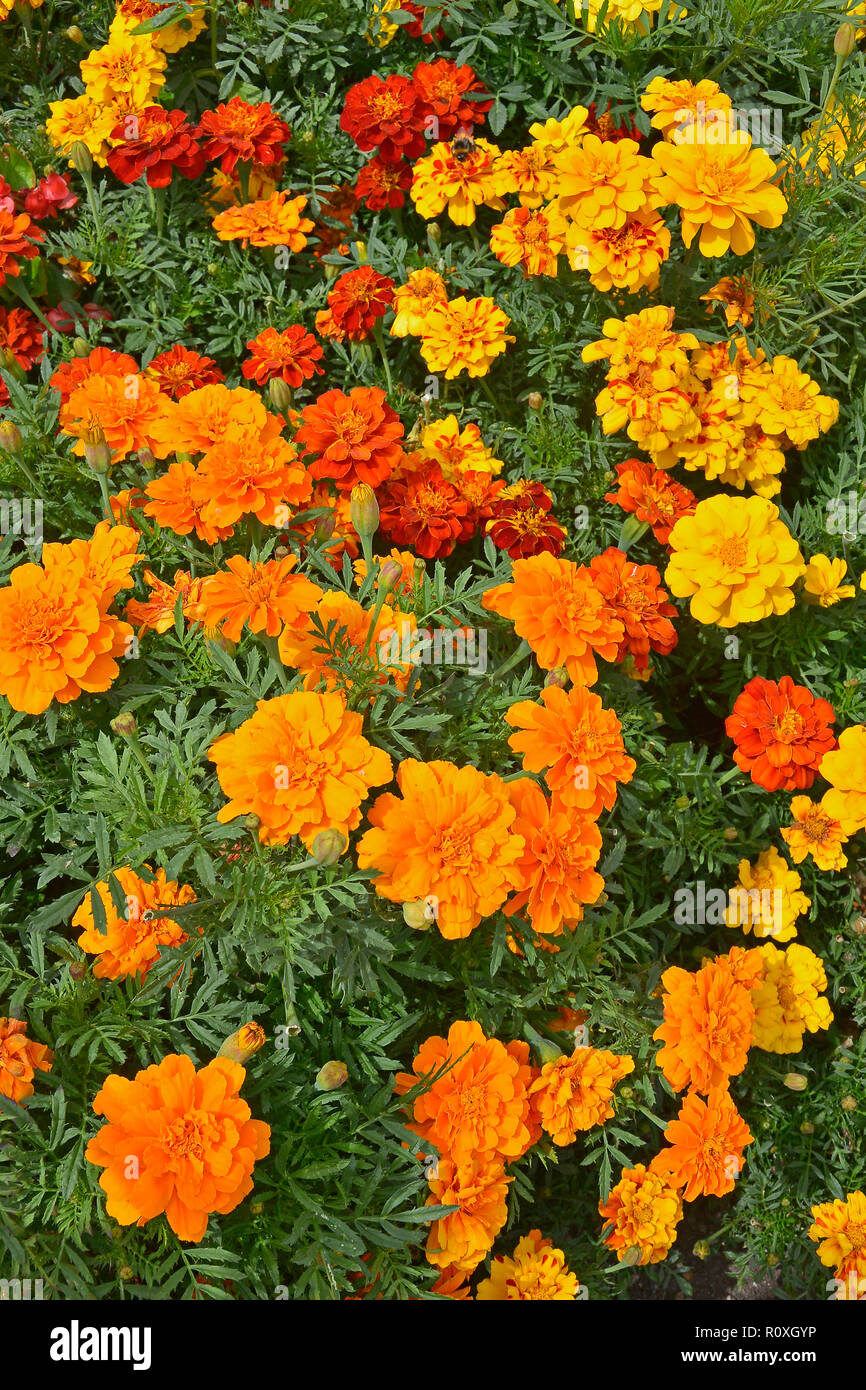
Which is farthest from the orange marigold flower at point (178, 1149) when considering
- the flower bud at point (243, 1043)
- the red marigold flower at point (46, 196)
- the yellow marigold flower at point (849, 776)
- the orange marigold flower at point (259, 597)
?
the red marigold flower at point (46, 196)

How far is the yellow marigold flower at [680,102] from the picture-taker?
2121 millimetres

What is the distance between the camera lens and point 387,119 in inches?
92.3

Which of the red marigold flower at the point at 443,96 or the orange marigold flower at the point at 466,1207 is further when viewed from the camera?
the red marigold flower at the point at 443,96

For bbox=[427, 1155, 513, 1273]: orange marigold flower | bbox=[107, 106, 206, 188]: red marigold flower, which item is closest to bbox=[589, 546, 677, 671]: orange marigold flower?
bbox=[427, 1155, 513, 1273]: orange marigold flower

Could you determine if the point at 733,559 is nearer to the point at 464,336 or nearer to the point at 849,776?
the point at 849,776

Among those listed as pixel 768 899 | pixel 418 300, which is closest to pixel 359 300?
pixel 418 300

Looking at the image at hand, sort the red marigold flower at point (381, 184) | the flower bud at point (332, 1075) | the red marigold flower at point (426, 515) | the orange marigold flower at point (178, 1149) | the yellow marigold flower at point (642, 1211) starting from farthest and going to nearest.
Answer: the red marigold flower at point (381, 184) → the red marigold flower at point (426, 515) → the yellow marigold flower at point (642, 1211) → the flower bud at point (332, 1075) → the orange marigold flower at point (178, 1149)

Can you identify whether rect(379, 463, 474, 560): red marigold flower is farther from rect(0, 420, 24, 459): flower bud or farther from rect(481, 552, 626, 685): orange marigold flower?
rect(0, 420, 24, 459): flower bud

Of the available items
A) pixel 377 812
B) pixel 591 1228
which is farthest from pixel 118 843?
pixel 591 1228

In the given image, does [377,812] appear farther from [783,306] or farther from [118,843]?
[783,306]

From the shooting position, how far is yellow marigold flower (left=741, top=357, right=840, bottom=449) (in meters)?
2.21

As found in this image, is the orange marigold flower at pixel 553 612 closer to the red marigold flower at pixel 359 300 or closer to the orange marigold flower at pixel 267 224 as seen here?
the red marigold flower at pixel 359 300

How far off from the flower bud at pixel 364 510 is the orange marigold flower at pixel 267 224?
3.18 ft

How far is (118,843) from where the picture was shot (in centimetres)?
168
